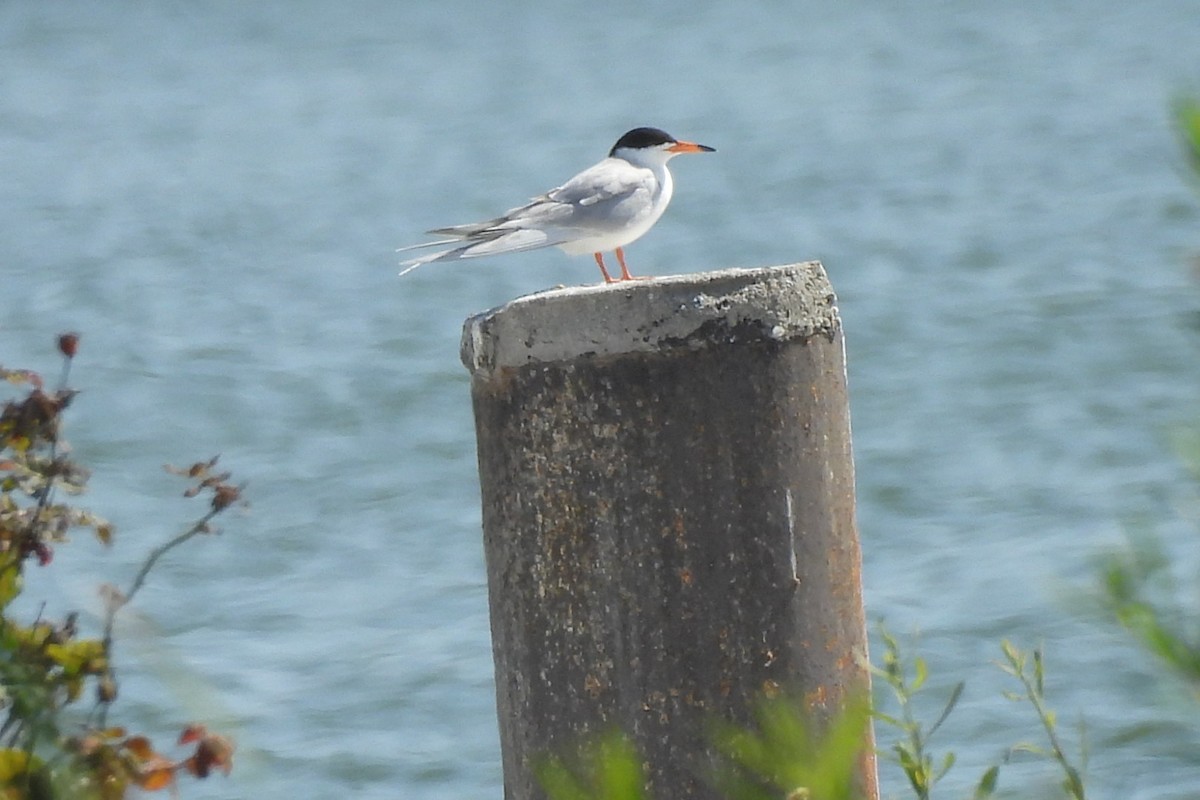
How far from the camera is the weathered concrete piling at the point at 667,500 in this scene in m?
3.49

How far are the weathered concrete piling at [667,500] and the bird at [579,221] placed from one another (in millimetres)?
1860

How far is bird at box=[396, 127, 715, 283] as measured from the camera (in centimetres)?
557

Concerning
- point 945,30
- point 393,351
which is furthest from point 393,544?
point 945,30

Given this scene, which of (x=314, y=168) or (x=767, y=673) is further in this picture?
(x=314, y=168)

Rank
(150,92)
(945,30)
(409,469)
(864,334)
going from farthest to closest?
→ (945,30) < (150,92) < (864,334) < (409,469)

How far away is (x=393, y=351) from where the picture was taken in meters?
14.0

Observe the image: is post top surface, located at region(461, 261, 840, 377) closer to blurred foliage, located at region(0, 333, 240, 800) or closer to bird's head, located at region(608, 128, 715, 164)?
blurred foliage, located at region(0, 333, 240, 800)

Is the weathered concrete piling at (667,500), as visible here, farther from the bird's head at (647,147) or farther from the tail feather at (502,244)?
the bird's head at (647,147)

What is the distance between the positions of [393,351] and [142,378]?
1.75 m

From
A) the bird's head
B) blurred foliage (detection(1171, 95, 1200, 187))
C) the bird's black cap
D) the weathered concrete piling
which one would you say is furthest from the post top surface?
the bird's black cap

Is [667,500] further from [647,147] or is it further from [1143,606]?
[647,147]

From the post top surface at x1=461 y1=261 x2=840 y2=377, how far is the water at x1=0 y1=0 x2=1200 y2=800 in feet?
2.12

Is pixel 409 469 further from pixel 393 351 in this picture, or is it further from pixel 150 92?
pixel 150 92

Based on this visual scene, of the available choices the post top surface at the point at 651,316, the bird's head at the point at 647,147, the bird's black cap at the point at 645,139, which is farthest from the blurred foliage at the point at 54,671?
the bird's black cap at the point at 645,139
